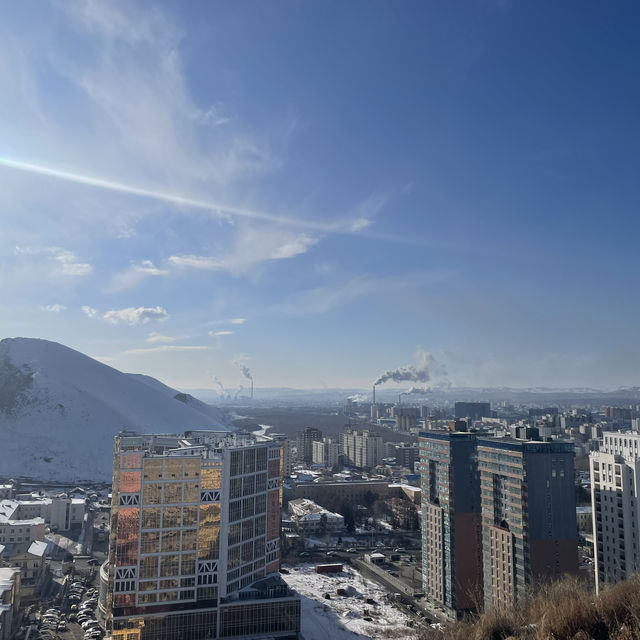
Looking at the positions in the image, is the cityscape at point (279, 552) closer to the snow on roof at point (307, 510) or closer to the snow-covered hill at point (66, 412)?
the snow on roof at point (307, 510)

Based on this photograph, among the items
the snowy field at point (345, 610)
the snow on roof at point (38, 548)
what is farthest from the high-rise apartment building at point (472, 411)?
the snow on roof at point (38, 548)

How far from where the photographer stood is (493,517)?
23.9 metres

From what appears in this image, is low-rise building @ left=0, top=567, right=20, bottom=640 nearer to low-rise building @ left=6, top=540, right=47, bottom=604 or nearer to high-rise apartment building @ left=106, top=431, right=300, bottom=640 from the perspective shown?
low-rise building @ left=6, top=540, right=47, bottom=604

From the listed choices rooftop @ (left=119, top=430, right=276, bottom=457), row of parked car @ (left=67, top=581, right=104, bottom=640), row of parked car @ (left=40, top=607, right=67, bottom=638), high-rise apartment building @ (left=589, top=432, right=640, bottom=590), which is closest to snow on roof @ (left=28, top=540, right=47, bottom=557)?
row of parked car @ (left=67, top=581, right=104, bottom=640)

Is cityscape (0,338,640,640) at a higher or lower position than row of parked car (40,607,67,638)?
higher

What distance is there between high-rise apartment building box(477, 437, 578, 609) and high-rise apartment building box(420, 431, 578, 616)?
0.13 feet

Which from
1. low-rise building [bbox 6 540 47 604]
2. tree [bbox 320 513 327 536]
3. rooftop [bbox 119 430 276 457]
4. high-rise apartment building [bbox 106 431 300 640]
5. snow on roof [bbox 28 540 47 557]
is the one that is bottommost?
tree [bbox 320 513 327 536]

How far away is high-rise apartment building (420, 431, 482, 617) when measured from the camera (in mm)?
25641

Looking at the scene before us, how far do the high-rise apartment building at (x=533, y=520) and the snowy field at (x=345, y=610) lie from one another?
4884 mm

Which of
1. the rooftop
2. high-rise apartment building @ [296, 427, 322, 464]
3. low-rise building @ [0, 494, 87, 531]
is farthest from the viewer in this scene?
high-rise apartment building @ [296, 427, 322, 464]

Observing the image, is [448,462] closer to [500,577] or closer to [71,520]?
[500,577]

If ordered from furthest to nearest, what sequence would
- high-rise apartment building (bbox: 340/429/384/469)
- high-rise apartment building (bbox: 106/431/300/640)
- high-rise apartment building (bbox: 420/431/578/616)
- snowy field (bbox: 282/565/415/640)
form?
high-rise apartment building (bbox: 340/429/384/469), snowy field (bbox: 282/565/415/640), high-rise apartment building (bbox: 420/431/578/616), high-rise apartment building (bbox: 106/431/300/640)

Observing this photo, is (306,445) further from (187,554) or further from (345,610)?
(187,554)

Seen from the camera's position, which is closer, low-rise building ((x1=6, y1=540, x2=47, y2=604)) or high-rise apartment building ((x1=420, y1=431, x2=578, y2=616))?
high-rise apartment building ((x1=420, y1=431, x2=578, y2=616))
